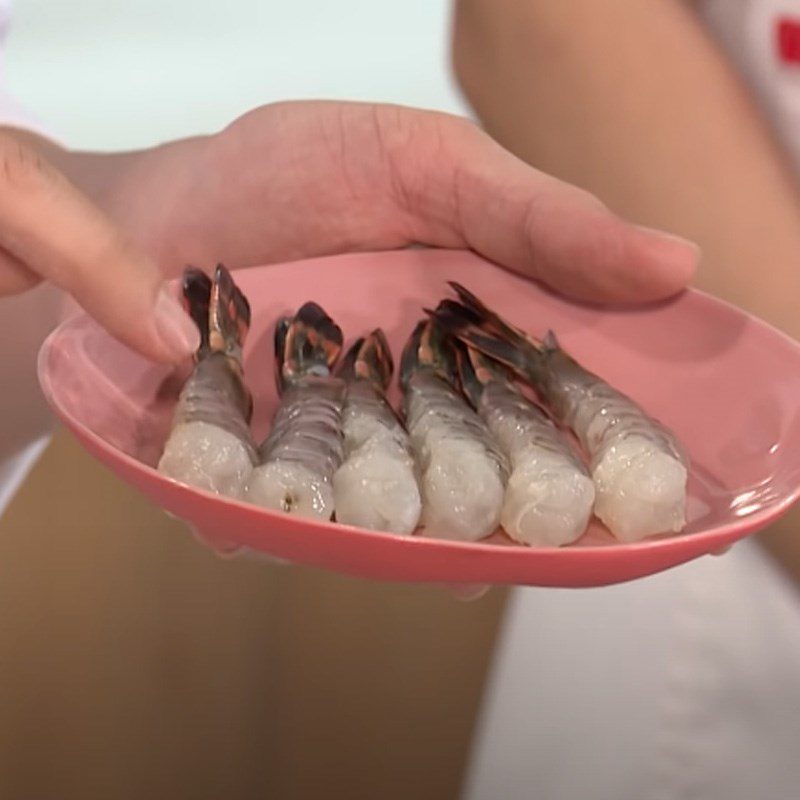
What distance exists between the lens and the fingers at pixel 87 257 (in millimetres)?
534

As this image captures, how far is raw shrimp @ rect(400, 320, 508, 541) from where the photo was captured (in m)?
0.56

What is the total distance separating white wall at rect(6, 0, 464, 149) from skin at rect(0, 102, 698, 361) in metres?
0.31

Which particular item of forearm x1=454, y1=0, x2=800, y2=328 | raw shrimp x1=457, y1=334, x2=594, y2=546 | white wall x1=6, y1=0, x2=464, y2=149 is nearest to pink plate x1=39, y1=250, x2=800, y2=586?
raw shrimp x1=457, y1=334, x2=594, y2=546

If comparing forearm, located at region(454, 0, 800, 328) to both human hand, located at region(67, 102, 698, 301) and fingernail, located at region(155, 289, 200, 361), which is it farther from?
fingernail, located at region(155, 289, 200, 361)

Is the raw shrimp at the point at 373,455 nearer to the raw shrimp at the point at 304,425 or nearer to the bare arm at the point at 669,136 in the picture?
the raw shrimp at the point at 304,425

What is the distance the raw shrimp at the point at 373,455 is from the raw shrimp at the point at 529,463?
5 centimetres

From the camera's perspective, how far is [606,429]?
25.1 inches

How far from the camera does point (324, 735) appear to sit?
123 cm

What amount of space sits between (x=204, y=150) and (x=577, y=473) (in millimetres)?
447

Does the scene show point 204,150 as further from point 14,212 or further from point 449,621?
point 449,621

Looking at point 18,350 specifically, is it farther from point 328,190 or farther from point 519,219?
point 519,219

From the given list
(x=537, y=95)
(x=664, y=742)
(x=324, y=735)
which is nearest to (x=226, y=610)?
(x=324, y=735)

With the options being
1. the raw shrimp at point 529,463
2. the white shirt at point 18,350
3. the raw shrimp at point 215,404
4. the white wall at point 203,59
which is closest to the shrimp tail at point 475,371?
the raw shrimp at point 529,463

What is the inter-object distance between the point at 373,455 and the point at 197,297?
6.4 inches
